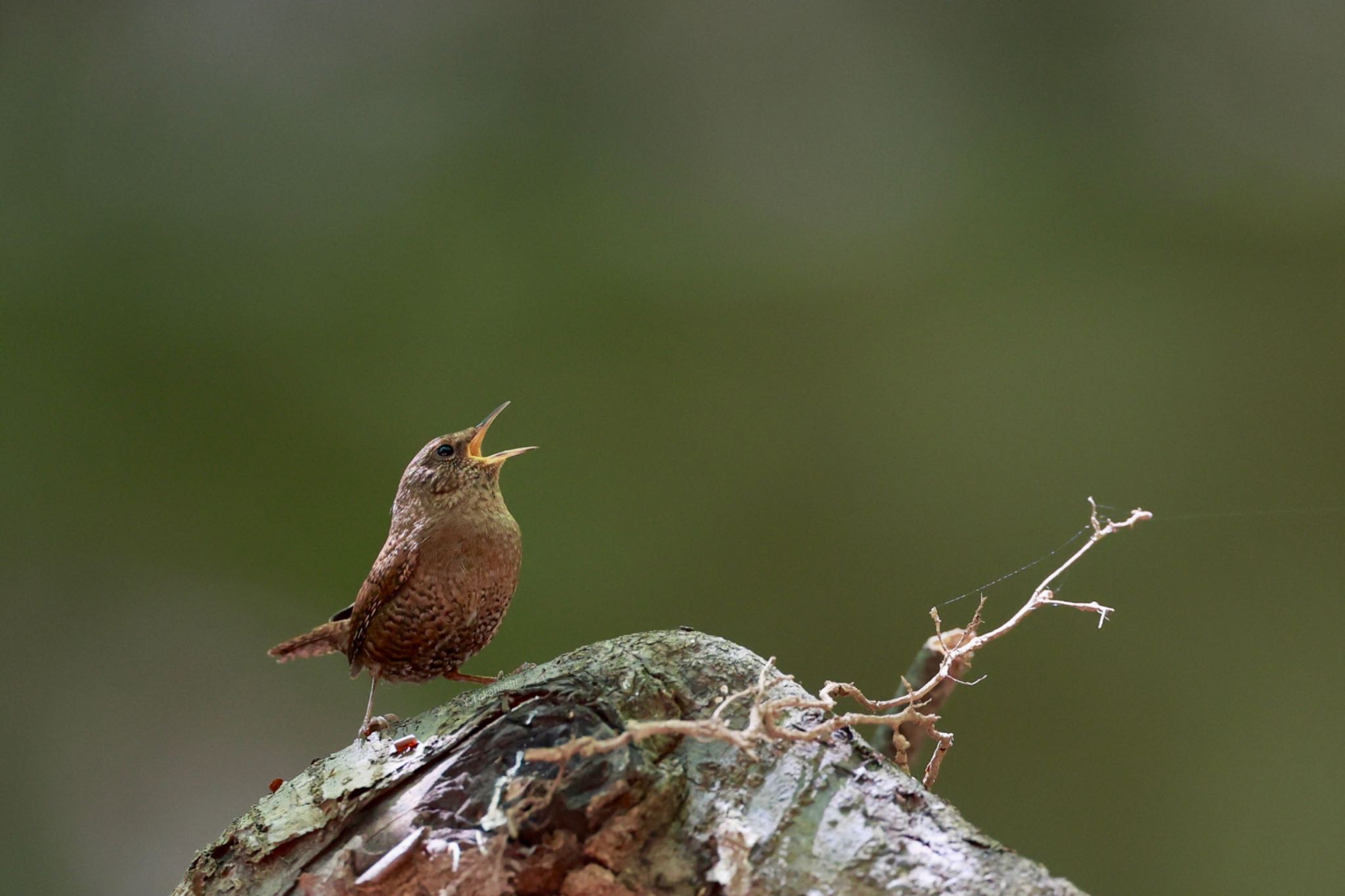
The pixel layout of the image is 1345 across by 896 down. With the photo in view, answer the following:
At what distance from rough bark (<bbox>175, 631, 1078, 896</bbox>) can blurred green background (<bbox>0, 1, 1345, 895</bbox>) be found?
137 centimetres

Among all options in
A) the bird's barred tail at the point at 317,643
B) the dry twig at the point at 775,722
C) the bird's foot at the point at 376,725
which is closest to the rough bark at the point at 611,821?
the dry twig at the point at 775,722

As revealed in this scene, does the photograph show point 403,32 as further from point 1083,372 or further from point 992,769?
point 992,769

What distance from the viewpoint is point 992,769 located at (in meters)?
2.40

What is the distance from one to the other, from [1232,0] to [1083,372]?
0.96 metres

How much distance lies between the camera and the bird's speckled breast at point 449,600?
146 centimetres

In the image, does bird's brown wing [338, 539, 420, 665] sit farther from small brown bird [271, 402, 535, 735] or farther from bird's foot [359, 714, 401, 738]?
bird's foot [359, 714, 401, 738]

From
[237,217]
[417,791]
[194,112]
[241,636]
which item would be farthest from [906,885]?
[194,112]

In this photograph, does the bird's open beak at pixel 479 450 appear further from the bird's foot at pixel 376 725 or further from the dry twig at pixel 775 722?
the dry twig at pixel 775 722

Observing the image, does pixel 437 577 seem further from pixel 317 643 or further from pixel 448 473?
pixel 317 643

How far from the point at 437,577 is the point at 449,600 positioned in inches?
1.6


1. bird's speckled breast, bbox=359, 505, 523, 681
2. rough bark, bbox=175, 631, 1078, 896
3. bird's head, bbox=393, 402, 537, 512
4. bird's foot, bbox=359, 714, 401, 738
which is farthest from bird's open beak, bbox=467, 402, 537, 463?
rough bark, bbox=175, 631, 1078, 896

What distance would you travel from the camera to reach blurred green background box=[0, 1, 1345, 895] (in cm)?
226

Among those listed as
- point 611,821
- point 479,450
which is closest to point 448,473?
point 479,450

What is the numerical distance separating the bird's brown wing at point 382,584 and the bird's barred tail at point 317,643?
0.07 m
